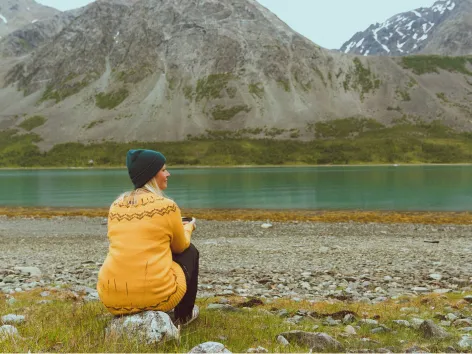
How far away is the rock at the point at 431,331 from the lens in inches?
309

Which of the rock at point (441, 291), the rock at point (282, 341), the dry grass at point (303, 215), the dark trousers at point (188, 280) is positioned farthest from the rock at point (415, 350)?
the dry grass at point (303, 215)

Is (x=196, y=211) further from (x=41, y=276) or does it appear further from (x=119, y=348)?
(x=119, y=348)

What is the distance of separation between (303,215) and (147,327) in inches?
1813

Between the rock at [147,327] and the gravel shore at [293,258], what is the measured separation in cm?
675

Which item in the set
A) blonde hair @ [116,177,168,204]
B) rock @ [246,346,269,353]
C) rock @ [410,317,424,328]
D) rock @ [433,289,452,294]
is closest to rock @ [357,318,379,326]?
rock @ [410,317,424,328]

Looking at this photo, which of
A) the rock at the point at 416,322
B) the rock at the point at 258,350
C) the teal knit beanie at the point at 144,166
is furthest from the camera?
the rock at the point at 416,322

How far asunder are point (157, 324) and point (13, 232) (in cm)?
4082

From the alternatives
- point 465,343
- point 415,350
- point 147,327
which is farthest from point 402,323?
point 147,327

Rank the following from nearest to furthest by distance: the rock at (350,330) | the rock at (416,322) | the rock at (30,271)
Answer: the rock at (350,330)
the rock at (416,322)
the rock at (30,271)

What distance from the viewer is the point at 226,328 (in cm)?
796

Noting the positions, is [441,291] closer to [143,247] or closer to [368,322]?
[368,322]

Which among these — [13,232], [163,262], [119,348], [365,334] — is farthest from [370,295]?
[13,232]

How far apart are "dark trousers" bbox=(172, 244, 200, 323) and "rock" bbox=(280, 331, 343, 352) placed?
1.90 meters

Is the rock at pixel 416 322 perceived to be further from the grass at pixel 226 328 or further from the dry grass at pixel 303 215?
the dry grass at pixel 303 215
